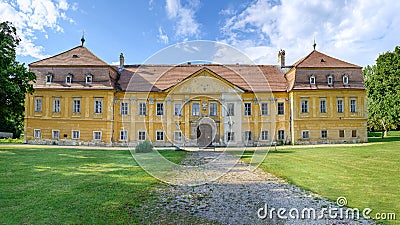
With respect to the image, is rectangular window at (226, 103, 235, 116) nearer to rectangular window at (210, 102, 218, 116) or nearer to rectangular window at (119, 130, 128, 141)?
rectangular window at (210, 102, 218, 116)

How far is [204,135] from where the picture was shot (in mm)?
31875

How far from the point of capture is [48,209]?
5.80m

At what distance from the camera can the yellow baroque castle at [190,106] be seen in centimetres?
2875

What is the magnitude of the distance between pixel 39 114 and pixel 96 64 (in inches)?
300

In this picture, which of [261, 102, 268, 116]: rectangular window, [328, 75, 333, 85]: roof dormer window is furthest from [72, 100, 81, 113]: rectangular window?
[328, 75, 333, 85]: roof dormer window

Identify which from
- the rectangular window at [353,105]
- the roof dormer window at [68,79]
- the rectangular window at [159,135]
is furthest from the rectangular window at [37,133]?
the rectangular window at [353,105]

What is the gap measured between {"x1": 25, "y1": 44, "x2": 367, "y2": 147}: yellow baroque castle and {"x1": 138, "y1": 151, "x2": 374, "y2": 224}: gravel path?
1929 centimetres

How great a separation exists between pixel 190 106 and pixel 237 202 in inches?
916

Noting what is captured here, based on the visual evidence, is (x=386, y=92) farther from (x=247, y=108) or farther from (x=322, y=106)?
(x=247, y=108)

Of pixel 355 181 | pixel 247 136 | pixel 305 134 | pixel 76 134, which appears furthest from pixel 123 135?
pixel 355 181

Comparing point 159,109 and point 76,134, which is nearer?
point 76,134

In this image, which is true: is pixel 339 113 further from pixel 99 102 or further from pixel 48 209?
pixel 48 209

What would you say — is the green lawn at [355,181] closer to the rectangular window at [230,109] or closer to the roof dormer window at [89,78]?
the rectangular window at [230,109]

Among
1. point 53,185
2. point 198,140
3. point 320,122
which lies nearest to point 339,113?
point 320,122
